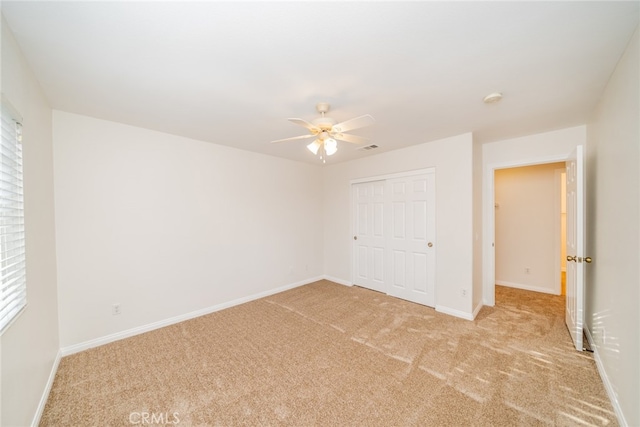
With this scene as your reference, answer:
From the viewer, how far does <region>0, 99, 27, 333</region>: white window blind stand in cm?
139

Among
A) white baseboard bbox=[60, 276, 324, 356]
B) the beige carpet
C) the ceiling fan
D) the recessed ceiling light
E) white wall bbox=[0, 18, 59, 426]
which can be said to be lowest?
the beige carpet

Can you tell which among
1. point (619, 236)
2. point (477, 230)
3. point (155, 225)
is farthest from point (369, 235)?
point (155, 225)

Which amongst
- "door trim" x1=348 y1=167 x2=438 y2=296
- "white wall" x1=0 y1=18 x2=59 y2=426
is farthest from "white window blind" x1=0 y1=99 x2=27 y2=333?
"door trim" x1=348 y1=167 x2=438 y2=296

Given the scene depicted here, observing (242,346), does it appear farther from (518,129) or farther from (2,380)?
(518,129)

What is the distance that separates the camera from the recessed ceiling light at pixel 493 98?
6.90 feet

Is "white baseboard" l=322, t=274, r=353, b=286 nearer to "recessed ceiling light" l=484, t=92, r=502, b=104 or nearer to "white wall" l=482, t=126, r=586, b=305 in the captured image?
"white wall" l=482, t=126, r=586, b=305

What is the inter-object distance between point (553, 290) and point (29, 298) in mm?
6543

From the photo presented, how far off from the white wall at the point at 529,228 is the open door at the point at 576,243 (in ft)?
5.80

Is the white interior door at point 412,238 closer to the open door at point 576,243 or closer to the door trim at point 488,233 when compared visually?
the door trim at point 488,233

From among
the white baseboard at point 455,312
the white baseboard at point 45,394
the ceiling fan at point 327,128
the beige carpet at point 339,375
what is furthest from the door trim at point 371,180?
the white baseboard at point 45,394

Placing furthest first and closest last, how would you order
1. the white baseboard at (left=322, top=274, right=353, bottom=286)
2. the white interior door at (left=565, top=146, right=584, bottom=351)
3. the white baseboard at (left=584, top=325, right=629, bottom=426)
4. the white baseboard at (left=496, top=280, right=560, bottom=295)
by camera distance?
the white baseboard at (left=322, top=274, right=353, bottom=286), the white baseboard at (left=496, top=280, right=560, bottom=295), the white interior door at (left=565, top=146, right=584, bottom=351), the white baseboard at (left=584, top=325, right=629, bottom=426)

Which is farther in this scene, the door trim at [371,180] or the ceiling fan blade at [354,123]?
the door trim at [371,180]

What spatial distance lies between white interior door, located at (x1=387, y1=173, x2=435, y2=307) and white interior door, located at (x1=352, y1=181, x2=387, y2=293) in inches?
7.0

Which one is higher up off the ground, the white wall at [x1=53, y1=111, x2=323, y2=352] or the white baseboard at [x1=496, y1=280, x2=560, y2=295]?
the white wall at [x1=53, y1=111, x2=323, y2=352]
